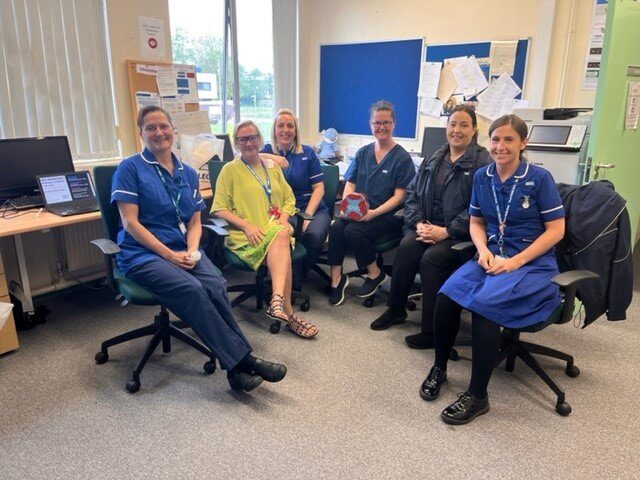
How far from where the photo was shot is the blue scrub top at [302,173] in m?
3.13

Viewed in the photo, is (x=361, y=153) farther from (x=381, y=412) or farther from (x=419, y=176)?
(x=381, y=412)

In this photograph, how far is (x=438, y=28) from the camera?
392 cm

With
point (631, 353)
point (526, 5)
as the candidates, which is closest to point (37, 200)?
point (631, 353)

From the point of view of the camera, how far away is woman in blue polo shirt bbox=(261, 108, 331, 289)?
301 cm

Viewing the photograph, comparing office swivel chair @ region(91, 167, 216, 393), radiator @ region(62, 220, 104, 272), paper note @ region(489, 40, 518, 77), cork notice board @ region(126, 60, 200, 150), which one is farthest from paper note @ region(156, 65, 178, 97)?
paper note @ region(489, 40, 518, 77)

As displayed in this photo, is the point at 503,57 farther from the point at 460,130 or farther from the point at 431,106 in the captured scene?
the point at 460,130

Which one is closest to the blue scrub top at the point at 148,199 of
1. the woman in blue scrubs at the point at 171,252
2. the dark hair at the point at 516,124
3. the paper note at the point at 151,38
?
the woman in blue scrubs at the point at 171,252

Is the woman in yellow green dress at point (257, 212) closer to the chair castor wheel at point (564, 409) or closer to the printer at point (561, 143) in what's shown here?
the chair castor wheel at point (564, 409)

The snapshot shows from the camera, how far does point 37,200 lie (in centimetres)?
269

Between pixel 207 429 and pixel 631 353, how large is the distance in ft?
7.08

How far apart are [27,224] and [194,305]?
3.28ft

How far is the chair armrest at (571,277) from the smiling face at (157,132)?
5.86 ft

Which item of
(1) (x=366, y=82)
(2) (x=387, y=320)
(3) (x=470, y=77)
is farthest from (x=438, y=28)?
(2) (x=387, y=320)

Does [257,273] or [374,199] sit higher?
[374,199]
